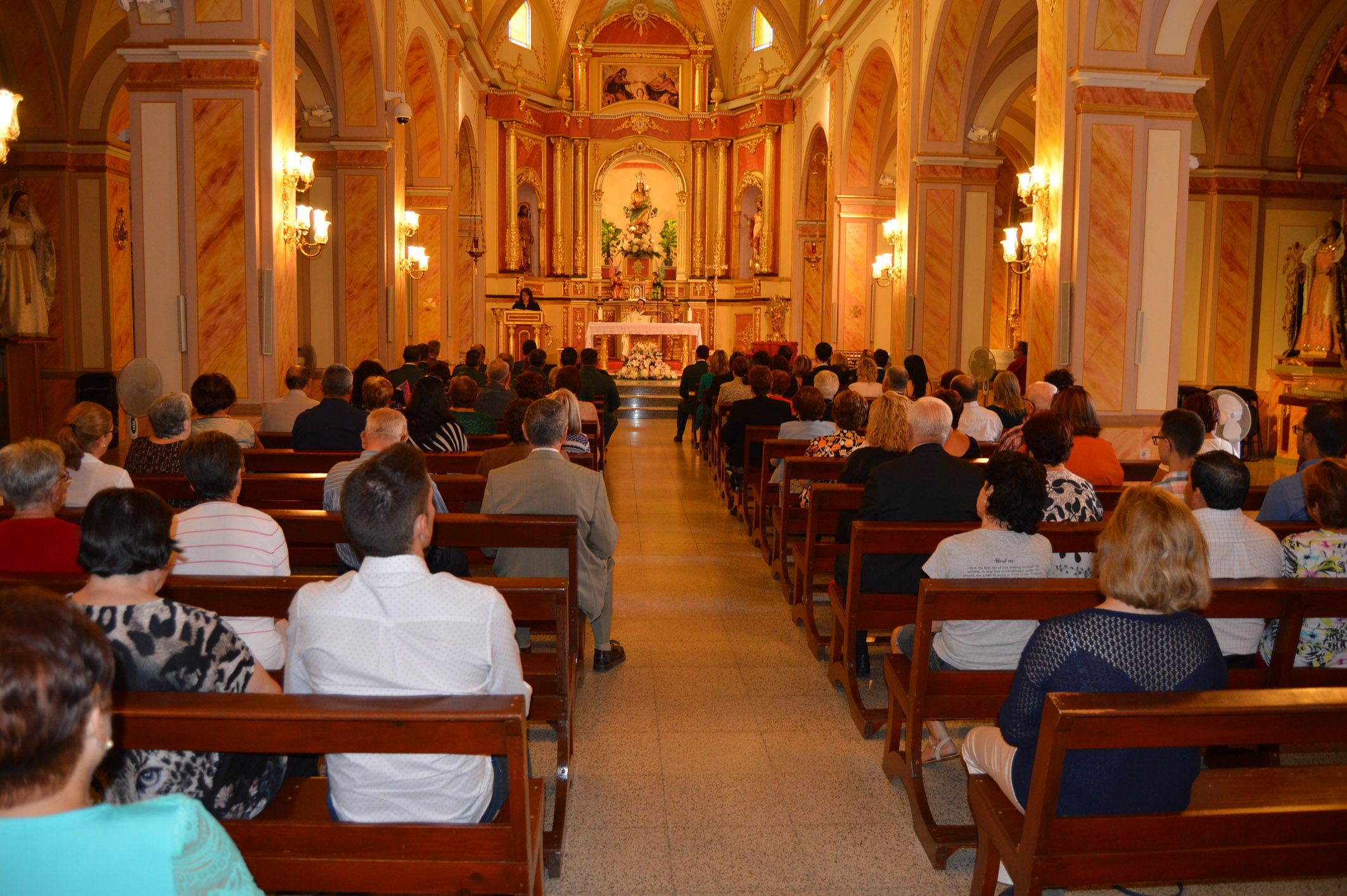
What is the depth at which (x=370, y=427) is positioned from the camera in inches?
184

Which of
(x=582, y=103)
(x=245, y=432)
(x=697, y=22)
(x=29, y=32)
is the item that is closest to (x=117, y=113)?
(x=29, y=32)

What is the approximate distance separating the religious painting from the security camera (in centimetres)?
1261

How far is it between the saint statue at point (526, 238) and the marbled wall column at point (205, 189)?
1537 centimetres

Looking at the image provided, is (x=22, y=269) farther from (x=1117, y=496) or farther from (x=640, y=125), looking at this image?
(x=640, y=125)

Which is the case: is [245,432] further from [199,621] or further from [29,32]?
[29,32]

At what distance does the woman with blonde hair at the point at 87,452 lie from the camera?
4.35 m

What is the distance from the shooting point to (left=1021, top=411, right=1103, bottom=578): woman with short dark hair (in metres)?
4.54

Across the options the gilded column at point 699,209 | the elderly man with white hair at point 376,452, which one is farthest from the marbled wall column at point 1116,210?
the gilded column at point 699,209

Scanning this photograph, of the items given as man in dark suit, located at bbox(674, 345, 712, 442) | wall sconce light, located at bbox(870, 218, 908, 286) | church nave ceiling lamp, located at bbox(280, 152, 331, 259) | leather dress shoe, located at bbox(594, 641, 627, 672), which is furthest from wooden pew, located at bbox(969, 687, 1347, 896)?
man in dark suit, located at bbox(674, 345, 712, 442)

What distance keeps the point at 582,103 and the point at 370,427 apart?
20.9 metres

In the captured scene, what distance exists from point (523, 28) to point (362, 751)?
22574mm

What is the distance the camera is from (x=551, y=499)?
4.59 m

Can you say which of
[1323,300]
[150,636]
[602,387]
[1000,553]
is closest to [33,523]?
[150,636]

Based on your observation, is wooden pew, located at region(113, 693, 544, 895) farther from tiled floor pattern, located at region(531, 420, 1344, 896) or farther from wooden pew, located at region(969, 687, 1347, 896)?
wooden pew, located at region(969, 687, 1347, 896)
